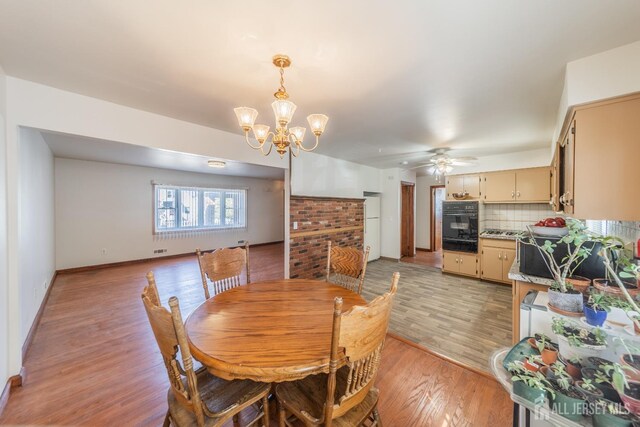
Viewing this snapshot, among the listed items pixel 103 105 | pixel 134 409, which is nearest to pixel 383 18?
pixel 103 105

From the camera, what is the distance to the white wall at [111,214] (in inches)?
188

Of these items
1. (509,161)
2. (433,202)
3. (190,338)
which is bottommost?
→ (190,338)

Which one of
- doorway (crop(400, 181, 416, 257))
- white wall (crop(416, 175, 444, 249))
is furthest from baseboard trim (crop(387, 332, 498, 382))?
white wall (crop(416, 175, 444, 249))

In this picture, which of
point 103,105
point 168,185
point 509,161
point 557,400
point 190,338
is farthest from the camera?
point 168,185

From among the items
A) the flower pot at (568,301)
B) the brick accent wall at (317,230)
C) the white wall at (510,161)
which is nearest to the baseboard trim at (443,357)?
the flower pot at (568,301)

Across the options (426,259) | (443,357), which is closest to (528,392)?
(443,357)

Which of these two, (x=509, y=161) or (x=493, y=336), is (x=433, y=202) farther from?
(x=493, y=336)

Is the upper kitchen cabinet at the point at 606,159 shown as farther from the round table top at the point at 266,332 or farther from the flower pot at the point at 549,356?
the round table top at the point at 266,332

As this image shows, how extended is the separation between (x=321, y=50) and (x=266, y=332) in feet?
5.64

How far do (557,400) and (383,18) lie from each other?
1.75 metres

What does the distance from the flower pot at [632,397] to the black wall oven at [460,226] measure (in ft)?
14.0

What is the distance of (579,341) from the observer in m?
0.93

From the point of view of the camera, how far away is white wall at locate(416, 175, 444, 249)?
7195 millimetres

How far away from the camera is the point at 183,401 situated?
42.9 inches
